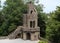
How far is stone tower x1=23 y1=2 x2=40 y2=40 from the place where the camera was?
35.2 m

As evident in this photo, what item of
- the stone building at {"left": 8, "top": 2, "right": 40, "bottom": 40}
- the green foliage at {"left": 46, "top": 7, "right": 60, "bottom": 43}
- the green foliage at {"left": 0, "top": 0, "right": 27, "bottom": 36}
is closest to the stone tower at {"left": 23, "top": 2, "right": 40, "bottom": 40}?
the stone building at {"left": 8, "top": 2, "right": 40, "bottom": 40}

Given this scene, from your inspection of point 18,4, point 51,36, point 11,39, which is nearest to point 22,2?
point 18,4

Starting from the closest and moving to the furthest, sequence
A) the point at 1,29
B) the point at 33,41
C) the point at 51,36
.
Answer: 1. the point at 51,36
2. the point at 33,41
3. the point at 1,29

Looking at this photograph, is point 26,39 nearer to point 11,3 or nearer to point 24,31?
point 24,31

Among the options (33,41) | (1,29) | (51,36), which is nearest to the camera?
(51,36)

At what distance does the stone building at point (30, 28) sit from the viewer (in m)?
35.3

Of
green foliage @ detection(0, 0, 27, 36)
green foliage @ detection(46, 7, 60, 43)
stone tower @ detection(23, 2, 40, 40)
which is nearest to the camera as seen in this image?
green foliage @ detection(46, 7, 60, 43)

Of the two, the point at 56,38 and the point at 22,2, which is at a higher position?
the point at 22,2

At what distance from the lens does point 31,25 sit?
3600 centimetres

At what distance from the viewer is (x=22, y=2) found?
41344mm

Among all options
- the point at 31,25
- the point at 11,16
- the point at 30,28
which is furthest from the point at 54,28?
the point at 11,16

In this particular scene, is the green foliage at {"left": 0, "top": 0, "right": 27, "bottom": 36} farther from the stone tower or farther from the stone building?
the stone tower

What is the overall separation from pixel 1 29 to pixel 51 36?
1220 cm

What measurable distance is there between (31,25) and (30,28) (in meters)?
0.72
